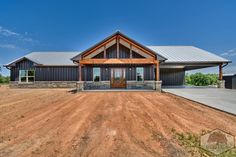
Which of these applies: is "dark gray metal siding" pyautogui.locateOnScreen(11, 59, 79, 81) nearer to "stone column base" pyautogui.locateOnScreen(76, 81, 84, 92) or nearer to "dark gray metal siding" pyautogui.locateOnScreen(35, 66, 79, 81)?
"dark gray metal siding" pyautogui.locateOnScreen(35, 66, 79, 81)

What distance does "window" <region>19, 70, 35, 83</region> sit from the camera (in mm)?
19125

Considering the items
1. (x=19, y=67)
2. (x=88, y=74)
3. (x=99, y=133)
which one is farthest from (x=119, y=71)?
(x=19, y=67)

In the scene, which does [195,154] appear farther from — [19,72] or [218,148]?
[19,72]

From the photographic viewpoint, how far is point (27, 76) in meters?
19.1

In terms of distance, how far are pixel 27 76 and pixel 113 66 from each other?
482 inches

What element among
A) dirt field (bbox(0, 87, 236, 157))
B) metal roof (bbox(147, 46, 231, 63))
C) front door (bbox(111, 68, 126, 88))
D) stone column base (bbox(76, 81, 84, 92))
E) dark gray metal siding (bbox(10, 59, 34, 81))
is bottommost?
dirt field (bbox(0, 87, 236, 157))

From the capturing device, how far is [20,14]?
25609mm

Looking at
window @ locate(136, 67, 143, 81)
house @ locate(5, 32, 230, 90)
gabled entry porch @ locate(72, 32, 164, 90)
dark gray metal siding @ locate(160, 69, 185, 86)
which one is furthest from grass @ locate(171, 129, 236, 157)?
dark gray metal siding @ locate(160, 69, 185, 86)

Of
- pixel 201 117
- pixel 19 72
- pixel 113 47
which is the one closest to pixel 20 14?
pixel 19 72

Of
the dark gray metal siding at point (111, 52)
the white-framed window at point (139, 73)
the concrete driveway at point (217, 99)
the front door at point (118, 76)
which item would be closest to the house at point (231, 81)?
the concrete driveway at point (217, 99)

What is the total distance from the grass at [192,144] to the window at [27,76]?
66.4ft

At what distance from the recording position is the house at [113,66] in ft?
46.0

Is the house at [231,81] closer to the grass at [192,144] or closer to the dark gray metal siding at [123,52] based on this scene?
the dark gray metal siding at [123,52]

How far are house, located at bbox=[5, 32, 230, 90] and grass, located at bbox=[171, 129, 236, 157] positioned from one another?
10.3 m
